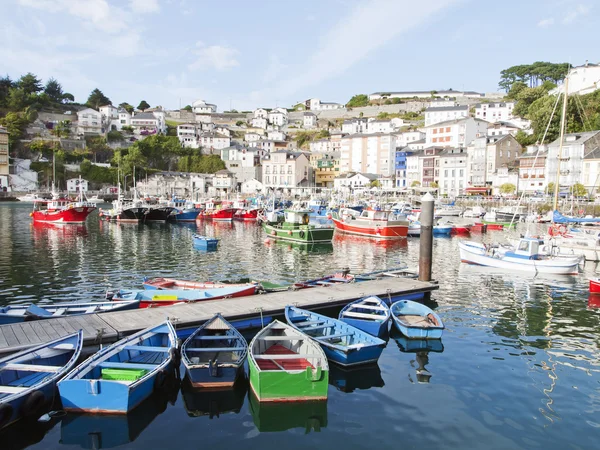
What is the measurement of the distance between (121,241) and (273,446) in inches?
1380

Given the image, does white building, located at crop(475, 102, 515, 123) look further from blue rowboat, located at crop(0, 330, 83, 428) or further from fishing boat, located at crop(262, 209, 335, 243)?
blue rowboat, located at crop(0, 330, 83, 428)

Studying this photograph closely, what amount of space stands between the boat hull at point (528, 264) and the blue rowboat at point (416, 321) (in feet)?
46.0

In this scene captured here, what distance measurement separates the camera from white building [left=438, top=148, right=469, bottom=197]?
90.5 metres

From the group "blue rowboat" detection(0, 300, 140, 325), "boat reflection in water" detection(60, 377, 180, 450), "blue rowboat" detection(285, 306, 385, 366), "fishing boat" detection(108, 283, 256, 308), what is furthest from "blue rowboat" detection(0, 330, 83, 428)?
"blue rowboat" detection(285, 306, 385, 366)

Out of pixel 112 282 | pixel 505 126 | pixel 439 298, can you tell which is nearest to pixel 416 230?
pixel 439 298

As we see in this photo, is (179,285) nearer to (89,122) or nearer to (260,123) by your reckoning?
(89,122)

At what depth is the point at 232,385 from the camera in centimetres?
1103

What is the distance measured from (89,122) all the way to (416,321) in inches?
5469

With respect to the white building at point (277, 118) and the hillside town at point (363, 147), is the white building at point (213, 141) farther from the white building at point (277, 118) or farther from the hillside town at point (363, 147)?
the white building at point (277, 118)

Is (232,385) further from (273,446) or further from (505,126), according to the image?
(505,126)

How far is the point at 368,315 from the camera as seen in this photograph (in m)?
15.1

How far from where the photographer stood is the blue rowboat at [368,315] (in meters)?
14.6

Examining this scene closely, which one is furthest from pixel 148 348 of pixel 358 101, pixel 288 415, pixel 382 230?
pixel 358 101

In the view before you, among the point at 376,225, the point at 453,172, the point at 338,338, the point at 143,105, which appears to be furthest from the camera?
the point at 143,105
